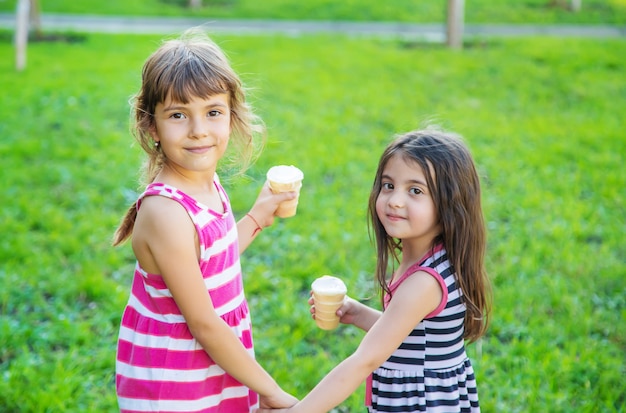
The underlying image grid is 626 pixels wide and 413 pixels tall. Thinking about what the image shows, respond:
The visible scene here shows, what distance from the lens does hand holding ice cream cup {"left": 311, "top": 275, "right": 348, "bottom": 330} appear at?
6.72ft

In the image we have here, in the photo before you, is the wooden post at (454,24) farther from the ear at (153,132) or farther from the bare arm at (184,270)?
the bare arm at (184,270)

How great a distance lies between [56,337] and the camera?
11.1 feet

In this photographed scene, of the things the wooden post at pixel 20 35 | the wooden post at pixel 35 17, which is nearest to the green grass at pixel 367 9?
the wooden post at pixel 35 17

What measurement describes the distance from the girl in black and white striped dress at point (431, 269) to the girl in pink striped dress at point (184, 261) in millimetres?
250

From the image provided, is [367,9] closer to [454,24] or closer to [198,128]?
[454,24]

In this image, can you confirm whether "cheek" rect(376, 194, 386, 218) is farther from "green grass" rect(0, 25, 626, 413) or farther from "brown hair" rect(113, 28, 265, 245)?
"green grass" rect(0, 25, 626, 413)

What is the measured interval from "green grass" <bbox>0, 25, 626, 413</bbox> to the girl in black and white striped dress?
0.87 metres

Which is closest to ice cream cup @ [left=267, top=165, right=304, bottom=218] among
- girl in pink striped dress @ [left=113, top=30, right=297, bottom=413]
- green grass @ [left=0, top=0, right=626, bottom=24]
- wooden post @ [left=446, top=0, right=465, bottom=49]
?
girl in pink striped dress @ [left=113, top=30, right=297, bottom=413]

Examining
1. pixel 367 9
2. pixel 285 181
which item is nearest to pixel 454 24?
pixel 367 9

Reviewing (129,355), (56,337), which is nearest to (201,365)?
(129,355)

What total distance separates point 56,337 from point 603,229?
10.7 ft

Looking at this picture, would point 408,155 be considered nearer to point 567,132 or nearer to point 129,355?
point 129,355

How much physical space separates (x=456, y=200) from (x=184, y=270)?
0.72 meters

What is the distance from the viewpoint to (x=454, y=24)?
9.32 metres
